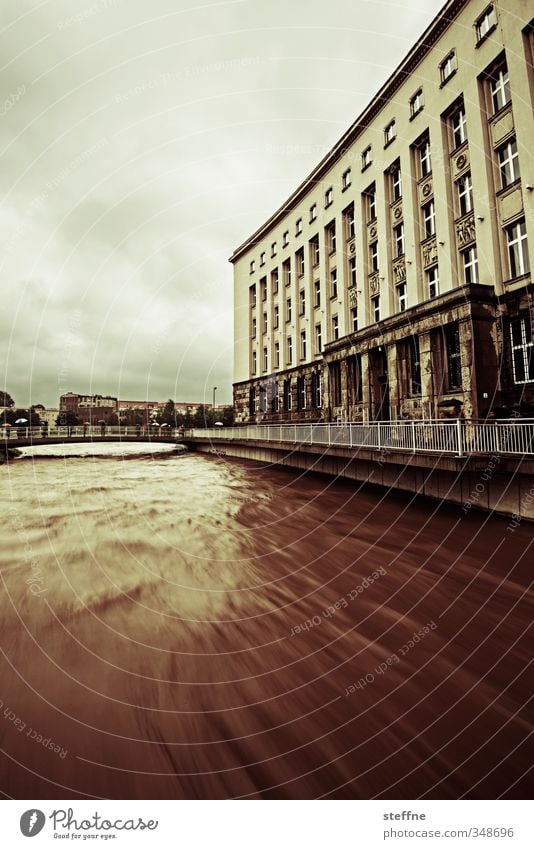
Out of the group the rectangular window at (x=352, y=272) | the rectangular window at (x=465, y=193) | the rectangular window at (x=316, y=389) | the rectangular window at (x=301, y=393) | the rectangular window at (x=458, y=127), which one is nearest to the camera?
the rectangular window at (x=465, y=193)

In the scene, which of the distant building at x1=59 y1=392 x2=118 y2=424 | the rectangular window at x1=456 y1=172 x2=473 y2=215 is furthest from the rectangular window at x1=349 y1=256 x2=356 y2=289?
the distant building at x1=59 y1=392 x2=118 y2=424

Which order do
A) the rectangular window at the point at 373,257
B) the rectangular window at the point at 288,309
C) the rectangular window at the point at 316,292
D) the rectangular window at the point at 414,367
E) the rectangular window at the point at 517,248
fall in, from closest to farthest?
1. the rectangular window at the point at 517,248
2. the rectangular window at the point at 414,367
3. the rectangular window at the point at 373,257
4. the rectangular window at the point at 316,292
5. the rectangular window at the point at 288,309

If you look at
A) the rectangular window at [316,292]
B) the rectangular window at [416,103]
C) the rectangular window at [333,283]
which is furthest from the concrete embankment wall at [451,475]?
the rectangular window at [416,103]

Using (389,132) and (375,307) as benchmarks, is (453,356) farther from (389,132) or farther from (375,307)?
(389,132)

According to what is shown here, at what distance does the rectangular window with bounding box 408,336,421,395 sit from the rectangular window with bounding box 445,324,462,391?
2.14 m

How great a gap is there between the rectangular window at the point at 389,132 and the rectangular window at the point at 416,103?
1714mm

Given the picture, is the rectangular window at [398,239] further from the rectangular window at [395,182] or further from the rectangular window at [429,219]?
the rectangular window at [429,219]

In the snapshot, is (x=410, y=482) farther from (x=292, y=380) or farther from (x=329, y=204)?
(x=329, y=204)

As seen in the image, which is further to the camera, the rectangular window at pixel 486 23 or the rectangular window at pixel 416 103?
the rectangular window at pixel 416 103

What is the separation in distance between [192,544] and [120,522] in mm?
3328

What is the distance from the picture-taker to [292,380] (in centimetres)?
3631

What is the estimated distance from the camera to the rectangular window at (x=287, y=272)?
38.4 meters

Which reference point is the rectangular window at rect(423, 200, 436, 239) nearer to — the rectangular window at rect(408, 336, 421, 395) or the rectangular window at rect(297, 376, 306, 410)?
the rectangular window at rect(408, 336, 421, 395)

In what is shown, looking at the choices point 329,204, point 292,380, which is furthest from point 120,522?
point 329,204
